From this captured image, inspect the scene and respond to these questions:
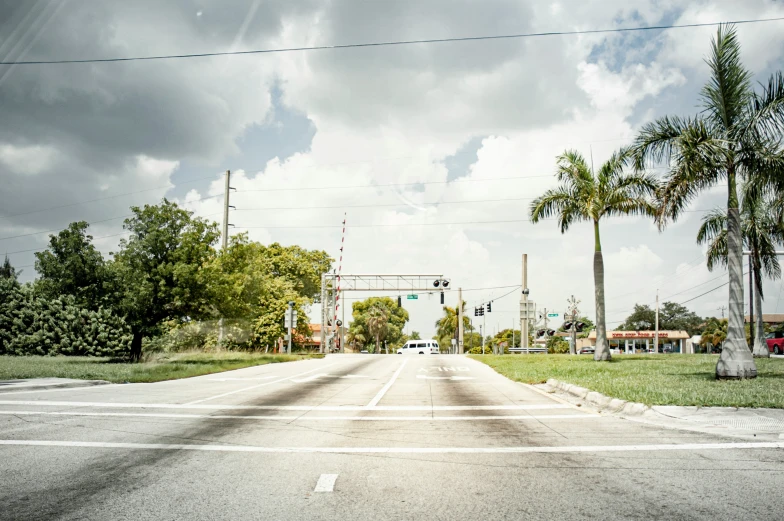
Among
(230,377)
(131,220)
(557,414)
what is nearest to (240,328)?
(131,220)

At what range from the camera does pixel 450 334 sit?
100062 mm

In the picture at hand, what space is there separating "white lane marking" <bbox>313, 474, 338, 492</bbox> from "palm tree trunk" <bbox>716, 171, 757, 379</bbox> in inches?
486

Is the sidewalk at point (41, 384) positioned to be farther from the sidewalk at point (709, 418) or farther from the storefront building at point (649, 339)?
the storefront building at point (649, 339)

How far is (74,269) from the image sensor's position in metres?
24.5

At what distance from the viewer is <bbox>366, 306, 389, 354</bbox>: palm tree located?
8931 cm

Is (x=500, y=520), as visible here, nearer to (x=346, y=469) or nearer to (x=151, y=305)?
(x=346, y=469)

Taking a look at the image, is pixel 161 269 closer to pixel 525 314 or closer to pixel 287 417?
pixel 287 417

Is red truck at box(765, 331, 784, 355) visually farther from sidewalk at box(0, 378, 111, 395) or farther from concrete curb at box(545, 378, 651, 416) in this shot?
sidewalk at box(0, 378, 111, 395)

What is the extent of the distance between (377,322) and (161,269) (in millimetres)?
65547

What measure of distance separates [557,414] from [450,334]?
91.0m

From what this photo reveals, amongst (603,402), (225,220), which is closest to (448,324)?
(225,220)

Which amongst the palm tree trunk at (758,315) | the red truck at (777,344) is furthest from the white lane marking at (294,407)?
the red truck at (777,344)

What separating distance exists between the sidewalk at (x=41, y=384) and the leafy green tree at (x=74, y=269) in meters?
10.7

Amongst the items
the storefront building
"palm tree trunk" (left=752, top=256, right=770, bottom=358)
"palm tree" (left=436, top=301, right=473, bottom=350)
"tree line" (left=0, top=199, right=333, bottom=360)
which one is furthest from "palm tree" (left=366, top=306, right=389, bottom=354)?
"palm tree trunk" (left=752, top=256, right=770, bottom=358)
